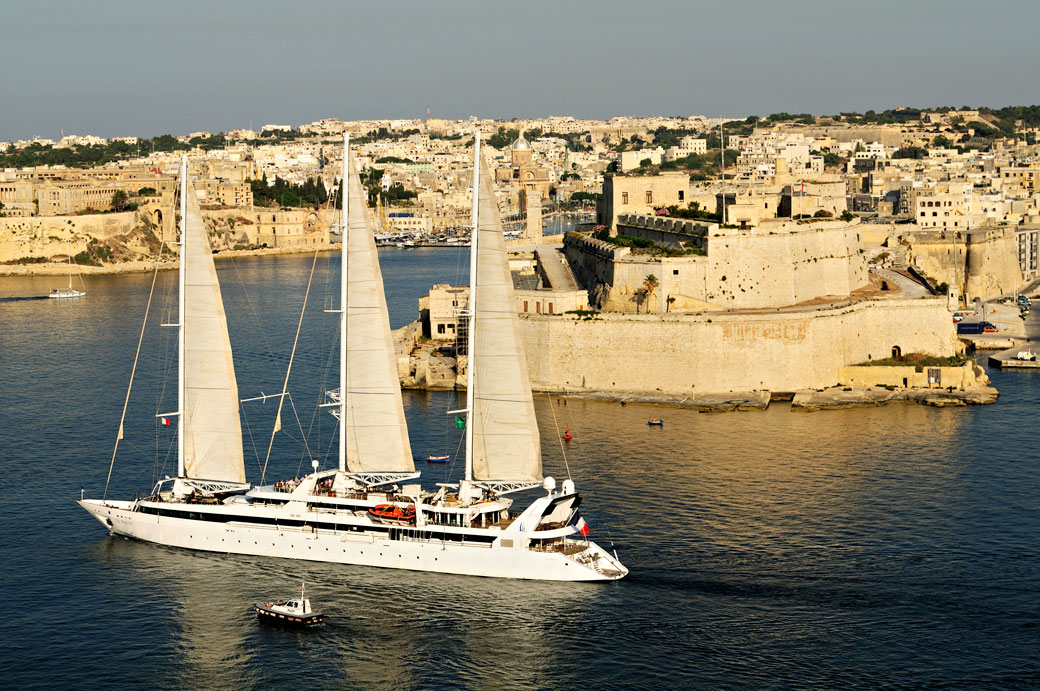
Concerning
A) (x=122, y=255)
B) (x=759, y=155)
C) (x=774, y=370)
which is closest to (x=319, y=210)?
(x=122, y=255)

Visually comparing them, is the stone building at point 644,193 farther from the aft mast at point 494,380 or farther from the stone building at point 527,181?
the aft mast at point 494,380

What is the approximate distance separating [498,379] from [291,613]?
17.4 ft

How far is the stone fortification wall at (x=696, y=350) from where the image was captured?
37.3 meters

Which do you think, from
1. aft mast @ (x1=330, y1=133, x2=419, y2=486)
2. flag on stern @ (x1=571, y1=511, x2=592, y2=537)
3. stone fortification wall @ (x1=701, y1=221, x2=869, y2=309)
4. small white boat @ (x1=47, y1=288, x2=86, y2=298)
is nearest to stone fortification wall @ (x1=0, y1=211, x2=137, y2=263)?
small white boat @ (x1=47, y1=288, x2=86, y2=298)

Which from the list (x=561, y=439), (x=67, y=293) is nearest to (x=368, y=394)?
(x=561, y=439)

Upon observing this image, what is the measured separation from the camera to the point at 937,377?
1480 inches

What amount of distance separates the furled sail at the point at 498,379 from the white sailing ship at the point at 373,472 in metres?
0.02

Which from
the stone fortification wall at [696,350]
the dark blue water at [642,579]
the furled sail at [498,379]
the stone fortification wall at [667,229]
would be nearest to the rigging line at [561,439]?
the dark blue water at [642,579]

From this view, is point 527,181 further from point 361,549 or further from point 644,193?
point 361,549

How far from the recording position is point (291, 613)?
2039 centimetres

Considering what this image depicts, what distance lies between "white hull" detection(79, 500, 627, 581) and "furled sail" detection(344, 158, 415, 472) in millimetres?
1594

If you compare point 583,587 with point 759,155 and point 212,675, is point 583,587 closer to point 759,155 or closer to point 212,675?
point 212,675

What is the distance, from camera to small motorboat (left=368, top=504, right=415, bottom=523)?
2270cm

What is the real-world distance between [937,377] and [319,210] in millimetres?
72547
